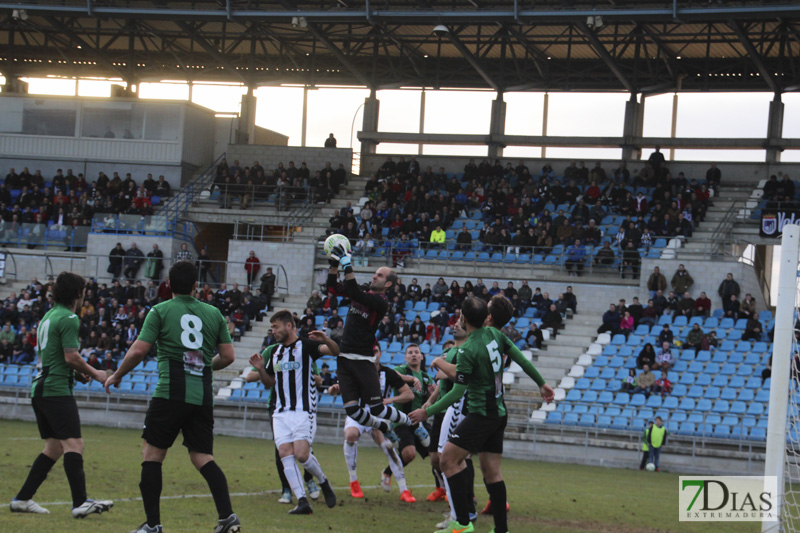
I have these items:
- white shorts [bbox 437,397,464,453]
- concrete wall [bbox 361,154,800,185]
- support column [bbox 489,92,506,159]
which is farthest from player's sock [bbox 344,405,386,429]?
support column [bbox 489,92,506,159]

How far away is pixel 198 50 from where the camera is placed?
148 ft

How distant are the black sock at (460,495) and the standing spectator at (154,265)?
26291 mm

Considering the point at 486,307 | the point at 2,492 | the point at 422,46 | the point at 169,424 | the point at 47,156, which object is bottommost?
the point at 2,492

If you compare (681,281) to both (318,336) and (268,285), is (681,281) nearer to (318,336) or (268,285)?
(268,285)

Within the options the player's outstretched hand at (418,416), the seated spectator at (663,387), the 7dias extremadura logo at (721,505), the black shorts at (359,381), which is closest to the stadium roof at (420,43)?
the seated spectator at (663,387)

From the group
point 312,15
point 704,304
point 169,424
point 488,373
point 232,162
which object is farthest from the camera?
point 232,162

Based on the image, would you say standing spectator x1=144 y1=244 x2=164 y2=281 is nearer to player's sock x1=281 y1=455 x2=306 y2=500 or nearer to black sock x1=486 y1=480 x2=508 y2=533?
player's sock x1=281 y1=455 x2=306 y2=500

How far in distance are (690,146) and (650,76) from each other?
3.14 m

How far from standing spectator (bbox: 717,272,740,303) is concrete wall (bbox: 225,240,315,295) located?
528 inches

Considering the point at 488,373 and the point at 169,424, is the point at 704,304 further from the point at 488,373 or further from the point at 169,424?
the point at 169,424

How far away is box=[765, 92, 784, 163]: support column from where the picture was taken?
123ft

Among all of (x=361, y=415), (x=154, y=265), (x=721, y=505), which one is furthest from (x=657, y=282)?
(x=361, y=415)

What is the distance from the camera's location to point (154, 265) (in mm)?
34250

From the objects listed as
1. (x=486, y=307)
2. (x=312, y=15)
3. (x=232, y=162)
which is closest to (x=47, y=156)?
(x=232, y=162)
